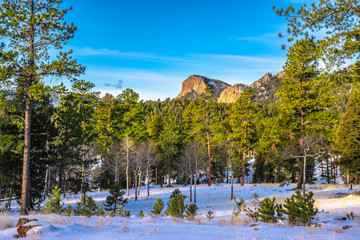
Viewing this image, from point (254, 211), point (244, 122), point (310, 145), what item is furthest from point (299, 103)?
point (254, 211)

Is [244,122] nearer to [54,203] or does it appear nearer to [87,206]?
[87,206]

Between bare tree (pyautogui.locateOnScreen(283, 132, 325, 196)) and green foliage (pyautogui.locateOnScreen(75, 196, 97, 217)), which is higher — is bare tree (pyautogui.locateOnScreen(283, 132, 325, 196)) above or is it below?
above

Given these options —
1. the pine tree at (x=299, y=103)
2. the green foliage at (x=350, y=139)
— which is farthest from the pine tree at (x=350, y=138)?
the pine tree at (x=299, y=103)

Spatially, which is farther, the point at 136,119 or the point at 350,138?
the point at 136,119

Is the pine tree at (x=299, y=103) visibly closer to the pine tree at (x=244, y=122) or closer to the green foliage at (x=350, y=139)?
the green foliage at (x=350, y=139)

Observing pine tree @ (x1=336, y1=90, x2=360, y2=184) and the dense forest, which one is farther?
pine tree @ (x1=336, y1=90, x2=360, y2=184)

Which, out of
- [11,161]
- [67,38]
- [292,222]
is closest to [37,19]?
[67,38]

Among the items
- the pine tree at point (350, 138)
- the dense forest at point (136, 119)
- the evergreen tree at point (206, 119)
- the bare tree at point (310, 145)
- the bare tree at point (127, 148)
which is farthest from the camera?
the evergreen tree at point (206, 119)

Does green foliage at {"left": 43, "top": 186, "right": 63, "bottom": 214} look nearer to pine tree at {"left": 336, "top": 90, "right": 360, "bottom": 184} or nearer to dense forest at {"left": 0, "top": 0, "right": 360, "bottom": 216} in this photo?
dense forest at {"left": 0, "top": 0, "right": 360, "bottom": 216}

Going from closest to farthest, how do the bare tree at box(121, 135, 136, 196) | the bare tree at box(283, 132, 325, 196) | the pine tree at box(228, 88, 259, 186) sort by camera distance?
the bare tree at box(283, 132, 325, 196), the bare tree at box(121, 135, 136, 196), the pine tree at box(228, 88, 259, 186)

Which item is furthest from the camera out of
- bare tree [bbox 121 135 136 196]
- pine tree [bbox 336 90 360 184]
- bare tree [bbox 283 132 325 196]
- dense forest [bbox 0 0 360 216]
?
bare tree [bbox 121 135 136 196]

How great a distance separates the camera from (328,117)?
20.4m

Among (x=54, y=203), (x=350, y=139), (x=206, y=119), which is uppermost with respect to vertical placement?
(x=206, y=119)

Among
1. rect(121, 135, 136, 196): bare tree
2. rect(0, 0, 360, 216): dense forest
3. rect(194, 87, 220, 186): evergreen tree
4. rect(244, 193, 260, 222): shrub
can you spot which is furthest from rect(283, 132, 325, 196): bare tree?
rect(121, 135, 136, 196): bare tree
